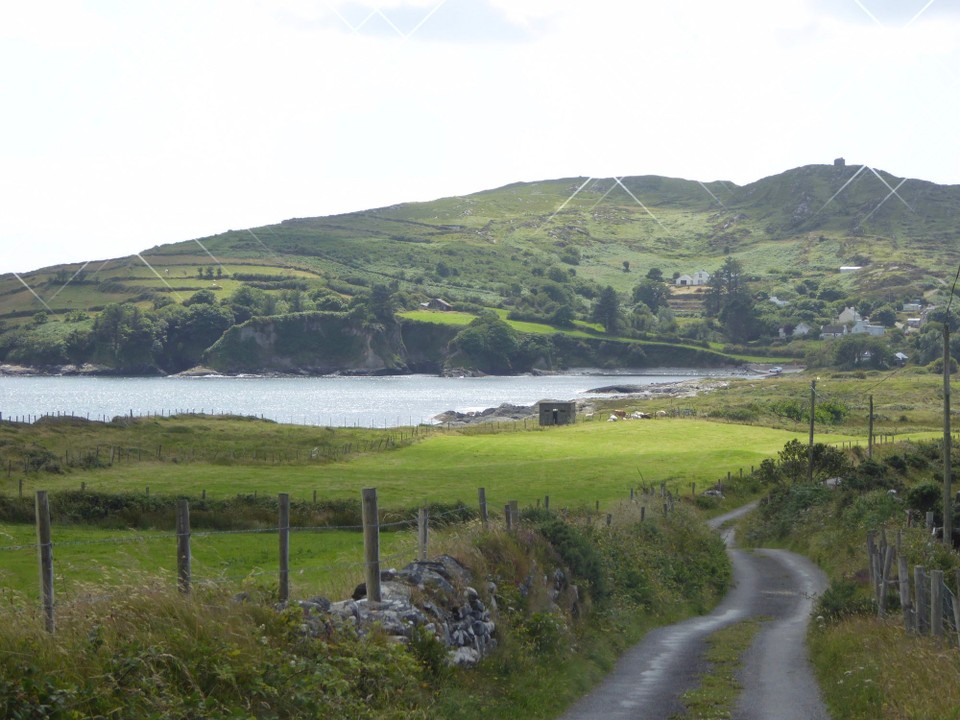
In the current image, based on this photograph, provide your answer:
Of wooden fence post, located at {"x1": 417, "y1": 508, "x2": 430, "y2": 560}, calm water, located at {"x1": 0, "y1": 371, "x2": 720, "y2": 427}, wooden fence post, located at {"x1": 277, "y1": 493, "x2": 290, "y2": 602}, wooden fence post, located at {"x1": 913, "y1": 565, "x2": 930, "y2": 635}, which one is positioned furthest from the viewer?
calm water, located at {"x1": 0, "y1": 371, "x2": 720, "y2": 427}

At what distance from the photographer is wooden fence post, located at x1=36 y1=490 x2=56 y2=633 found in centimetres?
932

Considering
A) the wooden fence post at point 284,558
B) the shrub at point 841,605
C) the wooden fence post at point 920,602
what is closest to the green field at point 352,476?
the wooden fence post at point 284,558

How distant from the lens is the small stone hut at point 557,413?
374ft

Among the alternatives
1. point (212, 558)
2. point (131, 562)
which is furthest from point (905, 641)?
point (212, 558)

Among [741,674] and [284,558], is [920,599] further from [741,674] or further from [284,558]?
[284,558]

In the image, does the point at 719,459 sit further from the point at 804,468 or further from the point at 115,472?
the point at 115,472

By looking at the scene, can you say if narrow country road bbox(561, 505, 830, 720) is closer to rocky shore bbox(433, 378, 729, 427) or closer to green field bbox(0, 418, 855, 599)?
→ green field bbox(0, 418, 855, 599)

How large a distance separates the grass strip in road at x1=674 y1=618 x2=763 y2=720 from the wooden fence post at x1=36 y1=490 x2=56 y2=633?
8950mm

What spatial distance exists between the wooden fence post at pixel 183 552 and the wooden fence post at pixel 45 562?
128cm

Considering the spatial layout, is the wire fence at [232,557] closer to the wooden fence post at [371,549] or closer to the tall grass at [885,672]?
the wooden fence post at [371,549]

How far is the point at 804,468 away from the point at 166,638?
2239 inches

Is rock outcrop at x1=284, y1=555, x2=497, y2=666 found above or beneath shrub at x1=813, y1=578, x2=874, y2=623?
above

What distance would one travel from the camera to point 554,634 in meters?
17.5

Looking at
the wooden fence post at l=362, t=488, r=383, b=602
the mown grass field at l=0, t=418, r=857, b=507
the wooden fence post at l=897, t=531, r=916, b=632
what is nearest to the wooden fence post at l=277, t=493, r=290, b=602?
the wooden fence post at l=362, t=488, r=383, b=602
